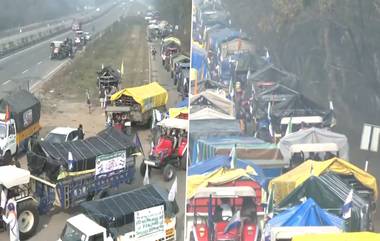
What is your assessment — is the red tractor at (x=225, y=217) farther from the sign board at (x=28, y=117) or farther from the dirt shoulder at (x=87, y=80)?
the dirt shoulder at (x=87, y=80)

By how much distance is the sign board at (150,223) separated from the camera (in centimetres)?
1374

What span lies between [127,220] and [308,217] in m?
6.23

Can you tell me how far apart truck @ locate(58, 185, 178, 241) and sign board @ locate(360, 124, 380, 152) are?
23.2 feet

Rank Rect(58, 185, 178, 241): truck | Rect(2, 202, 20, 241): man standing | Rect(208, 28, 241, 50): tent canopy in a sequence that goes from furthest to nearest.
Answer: Rect(2, 202, 20, 241): man standing, Rect(58, 185, 178, 241): truck, Rect(208, 28, 241, 50): tent canopy

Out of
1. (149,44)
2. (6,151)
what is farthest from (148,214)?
(149,44)

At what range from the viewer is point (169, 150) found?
21.4m

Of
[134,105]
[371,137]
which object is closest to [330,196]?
[371,137]

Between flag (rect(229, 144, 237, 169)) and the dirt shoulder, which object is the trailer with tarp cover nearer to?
flag (rect(229, 144, 237, 169))

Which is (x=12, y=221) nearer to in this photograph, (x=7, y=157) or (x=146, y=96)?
(x=7, y=157)

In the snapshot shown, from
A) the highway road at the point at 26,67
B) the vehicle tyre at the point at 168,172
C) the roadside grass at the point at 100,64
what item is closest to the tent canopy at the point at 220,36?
the vehicle tyre at the point at 168,172

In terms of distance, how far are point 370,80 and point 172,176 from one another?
13.6 meters

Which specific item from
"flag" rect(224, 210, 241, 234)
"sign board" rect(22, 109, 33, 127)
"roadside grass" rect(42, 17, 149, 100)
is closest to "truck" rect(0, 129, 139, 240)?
"sign board" rect(22, 109, 33, 127)

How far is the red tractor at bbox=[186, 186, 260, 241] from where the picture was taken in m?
9.15

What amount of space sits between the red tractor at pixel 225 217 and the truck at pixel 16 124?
13971mm
